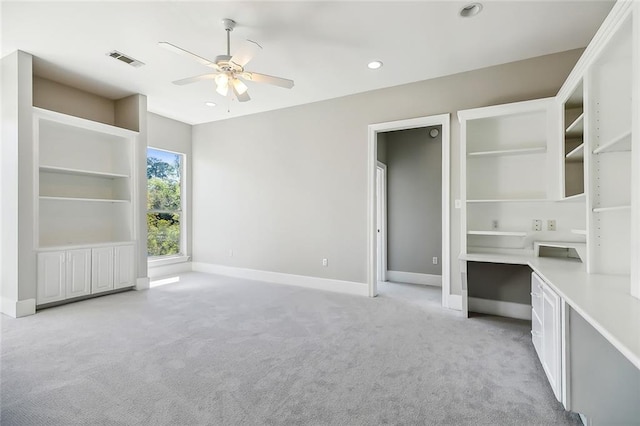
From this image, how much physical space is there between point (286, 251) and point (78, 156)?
3.31m

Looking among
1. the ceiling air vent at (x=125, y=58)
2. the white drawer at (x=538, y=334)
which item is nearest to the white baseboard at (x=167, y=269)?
the ceiling air vent at (x=125, y=58)

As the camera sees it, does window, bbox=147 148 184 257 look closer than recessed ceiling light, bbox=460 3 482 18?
No

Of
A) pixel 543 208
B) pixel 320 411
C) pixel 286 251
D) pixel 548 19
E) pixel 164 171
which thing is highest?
pixel 548 19

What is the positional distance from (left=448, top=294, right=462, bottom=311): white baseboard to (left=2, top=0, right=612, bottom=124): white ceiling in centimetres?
276

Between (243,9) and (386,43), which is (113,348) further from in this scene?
(386,43)

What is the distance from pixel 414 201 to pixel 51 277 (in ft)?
17.3

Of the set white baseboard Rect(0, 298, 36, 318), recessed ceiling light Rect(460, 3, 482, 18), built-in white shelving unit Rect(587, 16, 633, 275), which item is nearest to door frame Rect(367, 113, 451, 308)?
recessed ceiling light Rect(460, 3, 482, 18)

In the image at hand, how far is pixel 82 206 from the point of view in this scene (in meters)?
4.53

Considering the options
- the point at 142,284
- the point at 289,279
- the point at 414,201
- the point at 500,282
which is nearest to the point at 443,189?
the point at 500,282

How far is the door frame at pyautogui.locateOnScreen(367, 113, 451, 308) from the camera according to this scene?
3922 mm

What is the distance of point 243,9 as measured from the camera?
105 inches

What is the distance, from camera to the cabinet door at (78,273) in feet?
13.1

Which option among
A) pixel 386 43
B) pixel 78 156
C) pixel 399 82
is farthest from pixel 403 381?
pixel 78 156

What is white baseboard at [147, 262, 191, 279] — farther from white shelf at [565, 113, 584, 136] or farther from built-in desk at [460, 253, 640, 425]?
white shelf at [565, 113, 584, 136]
